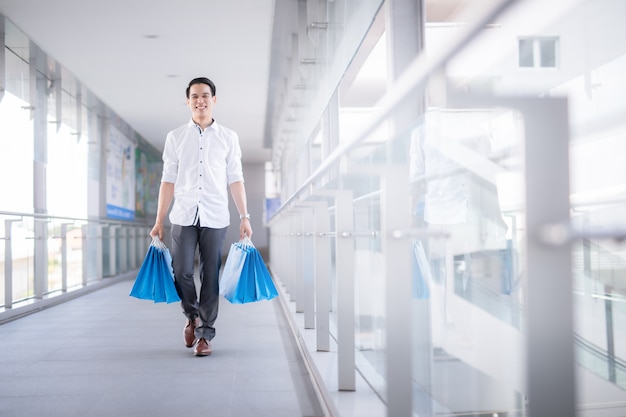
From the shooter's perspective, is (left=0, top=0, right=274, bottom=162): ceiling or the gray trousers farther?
(left=0, top=0, right=274, bottom=162): ceiling

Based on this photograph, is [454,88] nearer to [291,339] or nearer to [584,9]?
[584,9]

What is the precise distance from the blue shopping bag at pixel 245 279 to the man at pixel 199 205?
9 cm

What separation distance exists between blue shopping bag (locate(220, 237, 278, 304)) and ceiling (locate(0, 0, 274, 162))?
130 inches

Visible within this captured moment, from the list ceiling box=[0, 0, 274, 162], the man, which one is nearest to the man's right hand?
the man

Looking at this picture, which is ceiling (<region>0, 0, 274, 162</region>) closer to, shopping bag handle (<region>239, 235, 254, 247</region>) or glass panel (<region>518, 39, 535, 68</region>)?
shopping bag handle (<region>239, 235, 254, 247</region>)

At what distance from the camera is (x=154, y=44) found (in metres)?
7.04

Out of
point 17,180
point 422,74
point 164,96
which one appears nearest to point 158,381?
point 422,74

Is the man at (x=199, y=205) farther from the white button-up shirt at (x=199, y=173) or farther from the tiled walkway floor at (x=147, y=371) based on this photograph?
the tiled walkway floor at (x=147, y=371)

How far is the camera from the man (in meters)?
3.44

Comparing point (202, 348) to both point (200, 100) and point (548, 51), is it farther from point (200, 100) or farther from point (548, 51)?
point (548, 51)

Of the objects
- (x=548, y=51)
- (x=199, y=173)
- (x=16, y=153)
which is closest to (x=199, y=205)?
(x=199, y=173)

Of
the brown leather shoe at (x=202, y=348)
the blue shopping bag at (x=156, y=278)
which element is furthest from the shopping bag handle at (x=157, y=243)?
the brown leather shoe at (x=202, y=348)

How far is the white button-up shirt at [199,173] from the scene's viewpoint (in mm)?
3447

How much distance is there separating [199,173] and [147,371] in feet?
3.73
